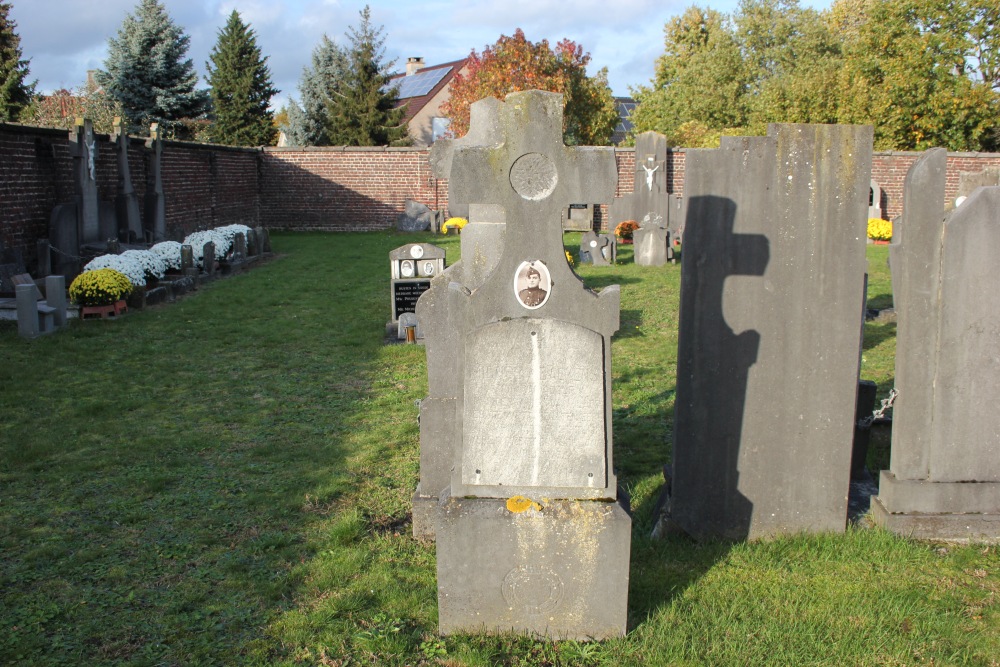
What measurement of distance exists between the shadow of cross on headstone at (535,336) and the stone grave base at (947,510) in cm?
198

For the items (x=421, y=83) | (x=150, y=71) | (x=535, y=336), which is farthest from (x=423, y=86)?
(x=535, y=336)

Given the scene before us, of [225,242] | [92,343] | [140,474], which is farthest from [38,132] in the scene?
[140,474]

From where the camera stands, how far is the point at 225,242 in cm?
1653

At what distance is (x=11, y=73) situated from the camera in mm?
26703

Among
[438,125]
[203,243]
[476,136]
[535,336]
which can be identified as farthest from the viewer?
[438,125]

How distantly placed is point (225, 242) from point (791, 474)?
46.7ft

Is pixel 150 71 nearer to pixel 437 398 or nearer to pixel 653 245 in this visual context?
pixel 653 245

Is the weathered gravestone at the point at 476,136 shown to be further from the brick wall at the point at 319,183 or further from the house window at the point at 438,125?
the house window at the point at 438,125

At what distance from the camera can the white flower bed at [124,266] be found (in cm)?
1177

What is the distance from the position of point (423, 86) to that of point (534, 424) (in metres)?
44.8

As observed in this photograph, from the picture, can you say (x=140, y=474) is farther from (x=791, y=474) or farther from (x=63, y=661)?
(x=791, y=474)

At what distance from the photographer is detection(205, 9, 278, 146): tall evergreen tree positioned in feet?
113

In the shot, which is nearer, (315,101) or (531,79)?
(531,79)

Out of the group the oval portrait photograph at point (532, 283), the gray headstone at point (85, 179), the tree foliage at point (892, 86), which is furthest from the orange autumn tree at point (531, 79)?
the oval portrait photograph at point (532, 283)
